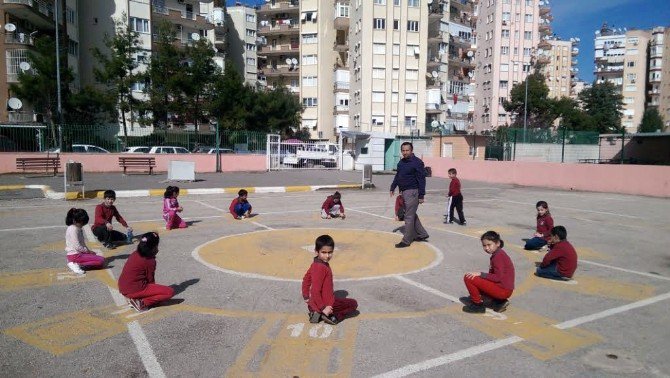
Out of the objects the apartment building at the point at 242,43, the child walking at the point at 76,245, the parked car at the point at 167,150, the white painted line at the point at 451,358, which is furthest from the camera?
the apartment building at the point at 242,43

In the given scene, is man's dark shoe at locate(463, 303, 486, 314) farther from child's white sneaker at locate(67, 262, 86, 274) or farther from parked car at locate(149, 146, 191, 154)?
parked car at locate(149, 146, 191, 154)

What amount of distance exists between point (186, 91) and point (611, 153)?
3312cm

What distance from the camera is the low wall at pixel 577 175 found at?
780 inches

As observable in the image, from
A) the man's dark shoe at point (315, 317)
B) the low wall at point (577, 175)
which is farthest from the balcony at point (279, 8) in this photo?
the man's dark shoe at point (315, 317)

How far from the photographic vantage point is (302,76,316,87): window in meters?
66.0

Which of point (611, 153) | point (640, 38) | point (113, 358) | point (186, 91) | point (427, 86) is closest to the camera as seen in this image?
point (113, 358)

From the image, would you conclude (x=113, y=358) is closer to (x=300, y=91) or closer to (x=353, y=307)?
(x=353, y=307)

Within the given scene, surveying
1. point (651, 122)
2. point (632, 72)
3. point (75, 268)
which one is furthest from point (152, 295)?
point (632, 72)

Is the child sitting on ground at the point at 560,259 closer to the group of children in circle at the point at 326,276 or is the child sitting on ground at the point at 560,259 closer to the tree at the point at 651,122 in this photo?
the group of children in circle at the point at 326,276

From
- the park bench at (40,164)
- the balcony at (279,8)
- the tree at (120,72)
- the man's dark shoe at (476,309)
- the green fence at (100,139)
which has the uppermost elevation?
the balcony at (279,8)

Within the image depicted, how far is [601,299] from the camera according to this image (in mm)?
5867

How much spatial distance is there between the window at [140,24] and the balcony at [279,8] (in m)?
25.4

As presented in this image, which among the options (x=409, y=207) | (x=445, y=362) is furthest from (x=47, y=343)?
(x=409, y=207)

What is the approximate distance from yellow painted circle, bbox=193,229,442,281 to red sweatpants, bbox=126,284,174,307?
148 cm
